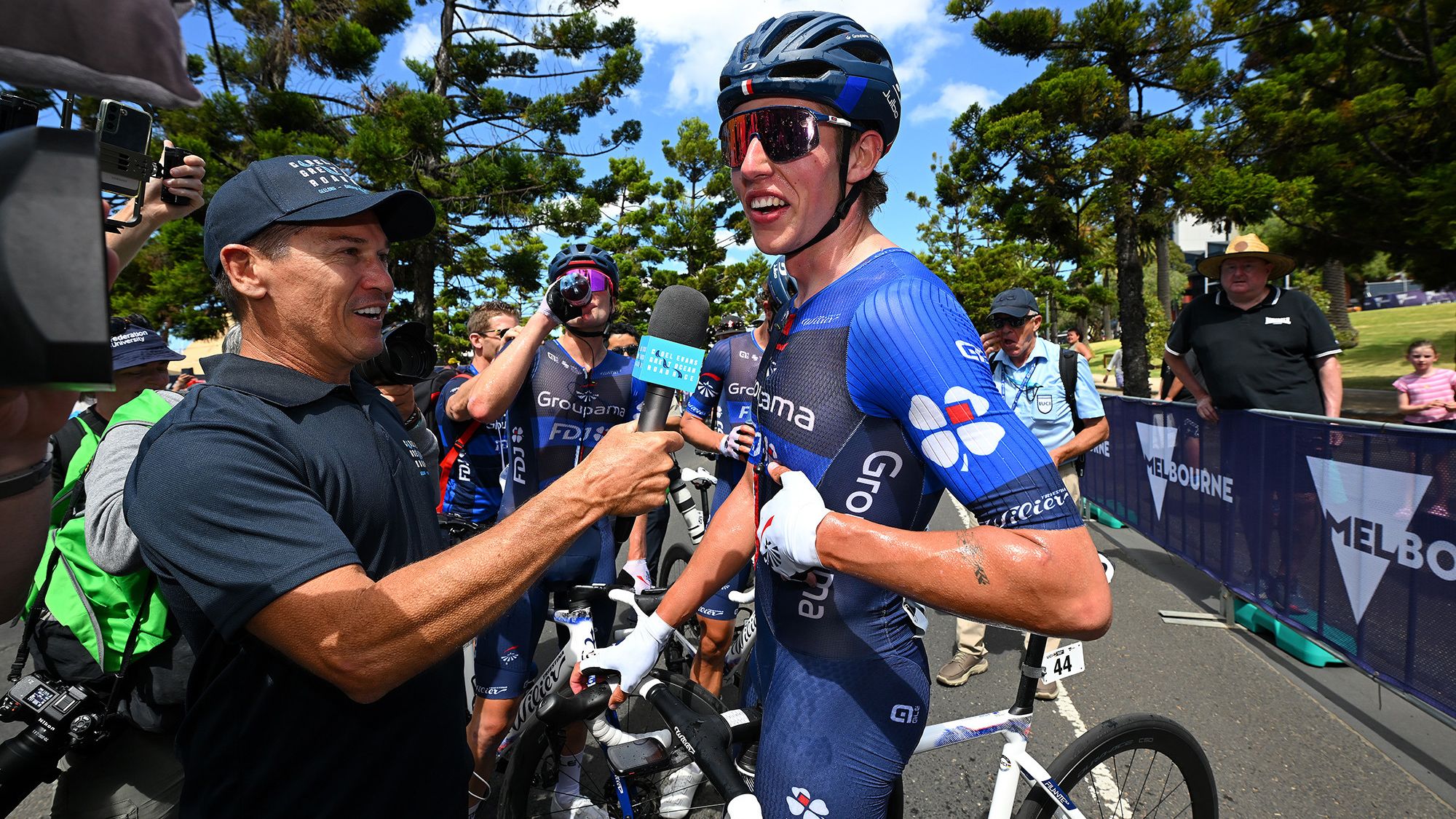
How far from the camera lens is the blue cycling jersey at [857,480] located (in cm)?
142

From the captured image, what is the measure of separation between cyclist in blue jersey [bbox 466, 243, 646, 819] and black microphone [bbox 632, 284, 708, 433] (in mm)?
1459

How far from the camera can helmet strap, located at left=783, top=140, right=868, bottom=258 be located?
69.9 inches

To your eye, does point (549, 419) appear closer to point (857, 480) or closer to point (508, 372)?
point (508, 372)

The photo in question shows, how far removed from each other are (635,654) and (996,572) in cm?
116

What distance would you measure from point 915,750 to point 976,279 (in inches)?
1834

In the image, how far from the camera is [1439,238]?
48.7ft

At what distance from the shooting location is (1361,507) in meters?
4.13

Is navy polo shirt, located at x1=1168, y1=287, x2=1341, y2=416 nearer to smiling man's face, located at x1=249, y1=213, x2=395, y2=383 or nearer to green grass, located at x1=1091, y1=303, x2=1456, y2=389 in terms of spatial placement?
smiling man's face, located at x1=249, y1=213, x2=395, y2=383

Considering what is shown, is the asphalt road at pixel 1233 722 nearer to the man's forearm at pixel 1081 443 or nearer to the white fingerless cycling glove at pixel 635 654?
the man's forearm at pixel 1081 443

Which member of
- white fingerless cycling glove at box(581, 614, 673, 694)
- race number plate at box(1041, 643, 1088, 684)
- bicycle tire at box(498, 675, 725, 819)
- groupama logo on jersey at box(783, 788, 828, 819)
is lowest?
bicycle tire at box(498, 675, 725, 819)

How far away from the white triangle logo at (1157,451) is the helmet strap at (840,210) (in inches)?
250

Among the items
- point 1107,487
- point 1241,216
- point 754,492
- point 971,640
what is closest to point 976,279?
point 1241,216

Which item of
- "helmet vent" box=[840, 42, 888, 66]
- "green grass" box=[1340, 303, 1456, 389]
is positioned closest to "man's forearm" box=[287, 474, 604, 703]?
"helmet vent" box=[840, 42, 888, 66]

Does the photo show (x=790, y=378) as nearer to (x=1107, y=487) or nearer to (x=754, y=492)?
(x=754, y=492)
